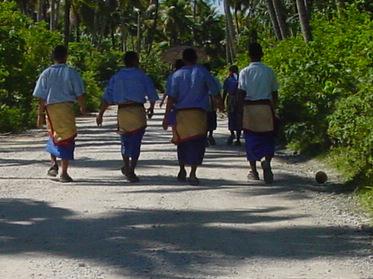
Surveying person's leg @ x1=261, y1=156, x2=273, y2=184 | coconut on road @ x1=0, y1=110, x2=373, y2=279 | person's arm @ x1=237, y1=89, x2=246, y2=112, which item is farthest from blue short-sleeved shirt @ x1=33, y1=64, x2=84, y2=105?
person's leg @ x1=261, y1=156, x2=273, y2=184

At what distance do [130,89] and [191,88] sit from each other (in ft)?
2.80

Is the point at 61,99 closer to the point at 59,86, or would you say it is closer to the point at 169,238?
the point at 59,86

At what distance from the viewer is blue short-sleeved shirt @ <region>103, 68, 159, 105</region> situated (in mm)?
12336

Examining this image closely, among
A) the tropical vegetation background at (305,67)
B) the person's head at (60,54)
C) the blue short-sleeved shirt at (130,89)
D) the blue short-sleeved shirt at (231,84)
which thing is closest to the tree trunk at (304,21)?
the tropical vegetation background at (305,67)

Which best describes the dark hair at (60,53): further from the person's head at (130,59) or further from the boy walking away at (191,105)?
the boy walking away at (191,105)

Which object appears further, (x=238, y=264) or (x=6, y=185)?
(x=6, y=185)

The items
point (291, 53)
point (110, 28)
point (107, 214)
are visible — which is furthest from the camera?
point (110, 28)

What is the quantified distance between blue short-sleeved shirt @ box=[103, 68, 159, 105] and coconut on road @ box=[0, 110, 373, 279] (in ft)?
3.86

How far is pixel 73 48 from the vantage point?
135ft

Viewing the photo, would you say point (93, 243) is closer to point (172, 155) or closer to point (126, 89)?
point (126, 89)

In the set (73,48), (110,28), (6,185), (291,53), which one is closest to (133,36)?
(110,28)

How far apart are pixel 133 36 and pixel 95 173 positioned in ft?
243

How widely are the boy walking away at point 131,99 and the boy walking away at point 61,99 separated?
481 mm

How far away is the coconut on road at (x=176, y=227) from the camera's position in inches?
295
